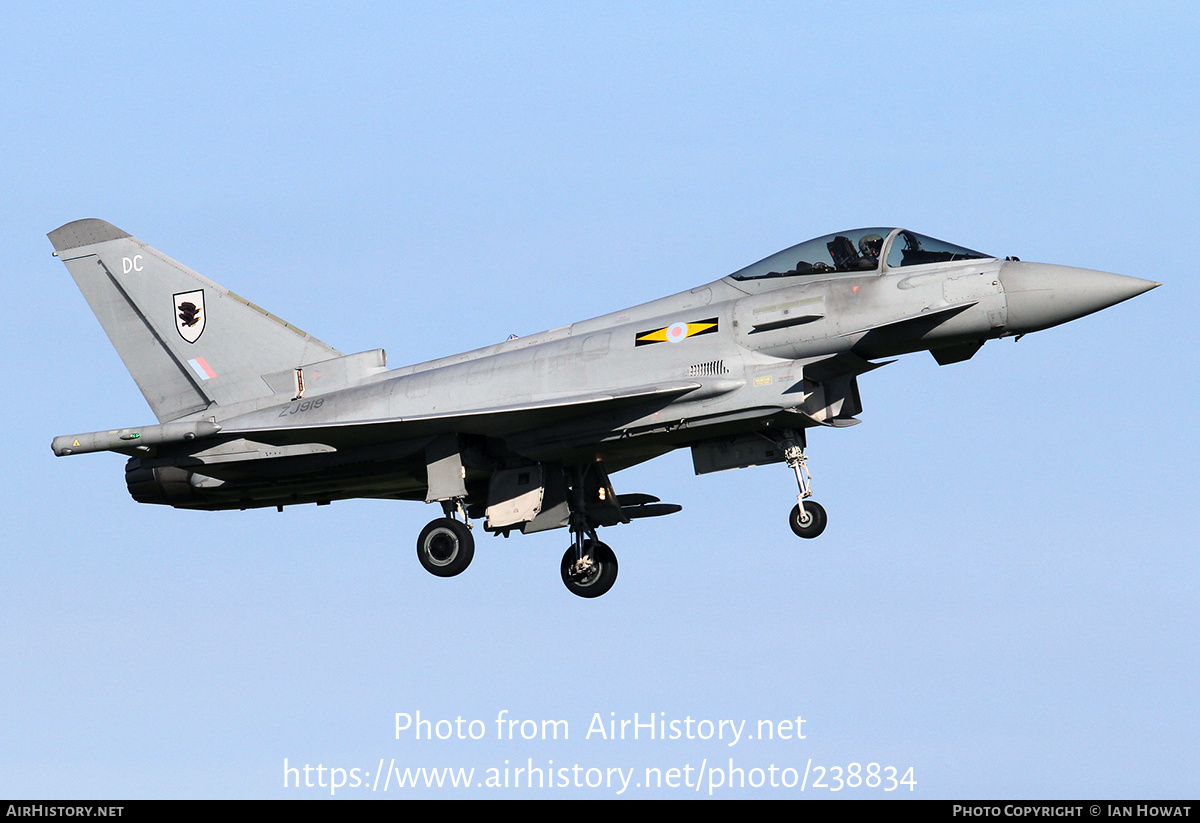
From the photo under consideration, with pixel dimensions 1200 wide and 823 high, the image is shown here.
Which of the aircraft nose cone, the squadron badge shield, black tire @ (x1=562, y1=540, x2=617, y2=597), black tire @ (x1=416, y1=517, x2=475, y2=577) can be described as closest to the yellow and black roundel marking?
black tire @ (x1=416, y1=517, x2=475, y2=577)

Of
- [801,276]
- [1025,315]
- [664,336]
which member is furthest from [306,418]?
[1025,315]

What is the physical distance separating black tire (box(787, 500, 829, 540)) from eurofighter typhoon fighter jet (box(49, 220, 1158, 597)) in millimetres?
25

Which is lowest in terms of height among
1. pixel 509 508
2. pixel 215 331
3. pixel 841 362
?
pixel 509 508

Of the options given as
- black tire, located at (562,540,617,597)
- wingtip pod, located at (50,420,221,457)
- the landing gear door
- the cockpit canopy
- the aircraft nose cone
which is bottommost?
black tire, located at (562,540,617,597)

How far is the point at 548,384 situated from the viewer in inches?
861

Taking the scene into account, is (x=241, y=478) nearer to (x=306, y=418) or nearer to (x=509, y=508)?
(x=306, y=418)

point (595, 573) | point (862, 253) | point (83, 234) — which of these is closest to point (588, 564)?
point (595, 573)

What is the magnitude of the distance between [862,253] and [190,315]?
33.4 ft

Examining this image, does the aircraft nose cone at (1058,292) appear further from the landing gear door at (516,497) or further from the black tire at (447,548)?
the black tire at (447,548)

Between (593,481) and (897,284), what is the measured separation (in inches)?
228

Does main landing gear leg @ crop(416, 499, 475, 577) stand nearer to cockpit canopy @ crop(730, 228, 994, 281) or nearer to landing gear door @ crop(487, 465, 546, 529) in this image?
landing gear door @ crop(487, 465, 546, 529)

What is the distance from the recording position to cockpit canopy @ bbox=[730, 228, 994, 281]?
2067 cm

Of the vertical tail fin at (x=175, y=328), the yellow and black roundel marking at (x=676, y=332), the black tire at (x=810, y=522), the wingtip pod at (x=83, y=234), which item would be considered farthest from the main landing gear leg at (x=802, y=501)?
the wingtip pod at (x=83, y=234)

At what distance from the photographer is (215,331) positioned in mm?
24391
